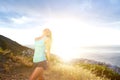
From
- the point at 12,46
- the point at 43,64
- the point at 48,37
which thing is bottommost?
the point at 43,64

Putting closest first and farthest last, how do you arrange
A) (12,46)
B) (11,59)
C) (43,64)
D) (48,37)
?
1. (43,64)
2. (48,37)
3. (11,59)
4. (12,46)

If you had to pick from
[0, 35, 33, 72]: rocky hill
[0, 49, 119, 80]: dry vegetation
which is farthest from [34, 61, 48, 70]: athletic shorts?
[0, 35, 33, 72]: rocky hill

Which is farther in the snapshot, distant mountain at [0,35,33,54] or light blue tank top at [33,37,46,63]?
distant mountain at [0,35,33,54]

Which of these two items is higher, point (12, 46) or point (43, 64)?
point (12, 46)

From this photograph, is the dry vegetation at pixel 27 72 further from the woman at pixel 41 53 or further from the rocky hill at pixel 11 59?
the woman at pixel 41 53

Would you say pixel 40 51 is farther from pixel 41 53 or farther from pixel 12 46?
pixel 12 46

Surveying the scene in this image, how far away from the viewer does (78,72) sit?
635 inches

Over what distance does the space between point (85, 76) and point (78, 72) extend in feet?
1.34

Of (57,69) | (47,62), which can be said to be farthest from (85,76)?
(47,62)

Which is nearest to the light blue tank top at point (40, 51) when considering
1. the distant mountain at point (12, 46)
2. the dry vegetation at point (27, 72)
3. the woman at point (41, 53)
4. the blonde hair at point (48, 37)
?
the woman at point (41, 53)

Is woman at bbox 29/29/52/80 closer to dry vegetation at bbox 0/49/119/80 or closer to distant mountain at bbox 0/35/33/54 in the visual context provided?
dry vegetation at bbox 0/49/119/80

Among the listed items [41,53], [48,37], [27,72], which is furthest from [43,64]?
[27,72]

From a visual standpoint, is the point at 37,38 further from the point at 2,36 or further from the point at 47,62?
the point at 2,36

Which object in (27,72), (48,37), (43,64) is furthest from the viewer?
(27,72)
